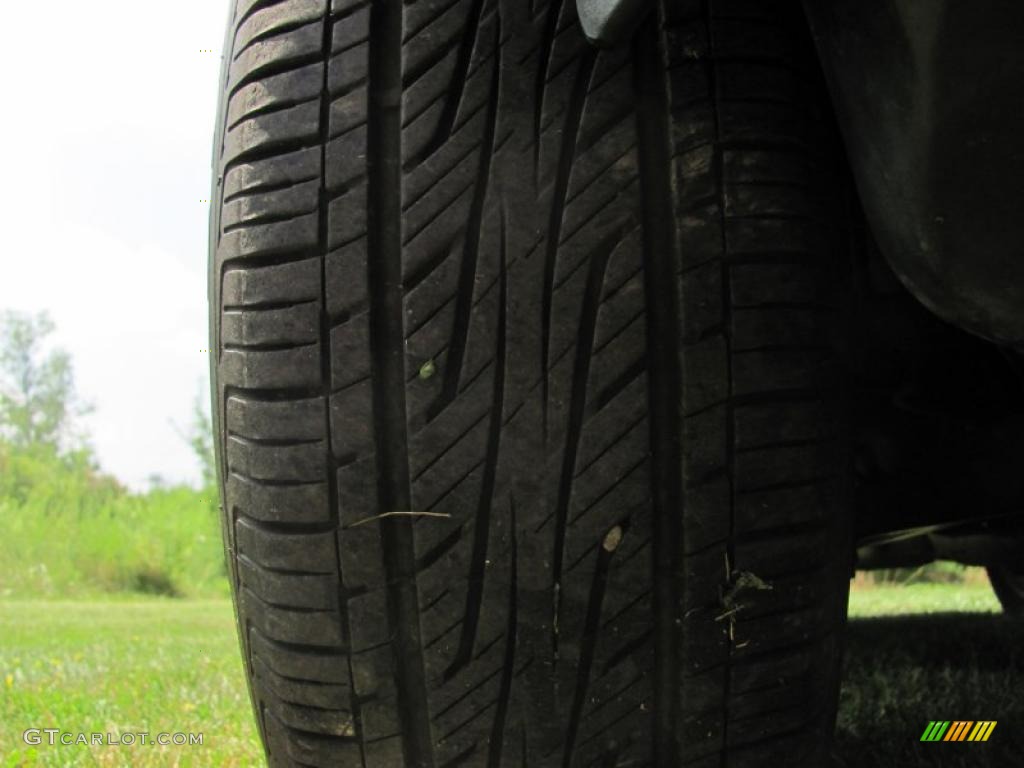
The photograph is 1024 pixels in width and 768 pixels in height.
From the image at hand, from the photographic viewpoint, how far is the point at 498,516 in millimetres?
922

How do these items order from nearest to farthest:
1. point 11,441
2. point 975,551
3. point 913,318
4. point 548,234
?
point 548,234 → point 913,318 → point 975,551 → point 11,441

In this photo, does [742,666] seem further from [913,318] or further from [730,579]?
[913,318]

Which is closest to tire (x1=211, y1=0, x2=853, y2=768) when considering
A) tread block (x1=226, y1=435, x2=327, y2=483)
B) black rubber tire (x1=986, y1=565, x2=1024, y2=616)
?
tread block (x1=226, y1=435, x2=327, y2=483)

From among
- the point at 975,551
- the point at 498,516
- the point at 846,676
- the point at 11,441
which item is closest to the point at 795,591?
the point at 498,516

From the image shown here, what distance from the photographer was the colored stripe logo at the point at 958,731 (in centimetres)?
160

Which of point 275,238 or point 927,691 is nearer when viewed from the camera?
point 275,238

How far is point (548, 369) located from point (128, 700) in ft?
5.35

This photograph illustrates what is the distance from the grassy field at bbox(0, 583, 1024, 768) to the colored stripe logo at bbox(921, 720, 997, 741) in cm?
2

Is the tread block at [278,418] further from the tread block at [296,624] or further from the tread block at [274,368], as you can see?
the tread block at [296,624]

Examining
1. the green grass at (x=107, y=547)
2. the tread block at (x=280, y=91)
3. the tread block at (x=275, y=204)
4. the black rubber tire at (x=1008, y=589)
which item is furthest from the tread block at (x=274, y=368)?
the green grass at (x=107, y=547)

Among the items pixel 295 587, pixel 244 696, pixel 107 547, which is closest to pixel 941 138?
pixel 295 587

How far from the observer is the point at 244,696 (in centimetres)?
225

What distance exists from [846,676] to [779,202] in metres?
1.67

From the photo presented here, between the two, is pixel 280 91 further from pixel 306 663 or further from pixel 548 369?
pixel 306 663
